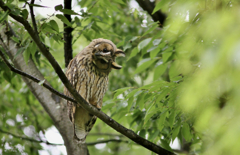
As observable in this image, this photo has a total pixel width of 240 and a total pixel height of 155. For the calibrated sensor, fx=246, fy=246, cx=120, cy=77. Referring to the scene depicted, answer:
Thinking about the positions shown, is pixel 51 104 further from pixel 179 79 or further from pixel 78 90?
pixel 179 79

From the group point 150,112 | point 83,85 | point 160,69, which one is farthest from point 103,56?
point 150,112

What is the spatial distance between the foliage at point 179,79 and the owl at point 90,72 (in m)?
0.25

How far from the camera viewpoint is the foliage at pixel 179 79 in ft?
2.82

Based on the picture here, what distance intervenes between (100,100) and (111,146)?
151 inches

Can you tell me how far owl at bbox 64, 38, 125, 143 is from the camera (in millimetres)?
3203

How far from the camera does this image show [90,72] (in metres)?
3.21

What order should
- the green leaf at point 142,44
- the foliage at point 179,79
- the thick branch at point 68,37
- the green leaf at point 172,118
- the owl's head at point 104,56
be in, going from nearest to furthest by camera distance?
the foliage at point 179,79
the green leaf at point 172,118
the green leaf at point 142,44
the owl's head at point 104,56
the thick branch at point 68,37

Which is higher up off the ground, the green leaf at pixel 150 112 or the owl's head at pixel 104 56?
the owl's head at pixel 104 56

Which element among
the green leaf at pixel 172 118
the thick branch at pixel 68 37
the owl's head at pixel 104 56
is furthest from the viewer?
Answer: the thick branch at pixel 68 37

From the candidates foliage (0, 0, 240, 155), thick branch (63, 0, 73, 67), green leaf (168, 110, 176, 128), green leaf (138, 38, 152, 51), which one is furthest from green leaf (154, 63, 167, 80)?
thick branch (63, 0, 73, 67)

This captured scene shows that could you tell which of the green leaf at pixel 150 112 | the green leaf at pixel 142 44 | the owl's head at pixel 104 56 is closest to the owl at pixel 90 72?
the owl's head at pixel 104 56

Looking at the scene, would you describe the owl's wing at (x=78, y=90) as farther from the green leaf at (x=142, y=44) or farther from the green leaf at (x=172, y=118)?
the green leaf at (x=172, y=118)

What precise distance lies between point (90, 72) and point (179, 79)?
136 centimetres

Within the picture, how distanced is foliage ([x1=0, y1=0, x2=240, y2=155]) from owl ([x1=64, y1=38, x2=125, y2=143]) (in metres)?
0.25
